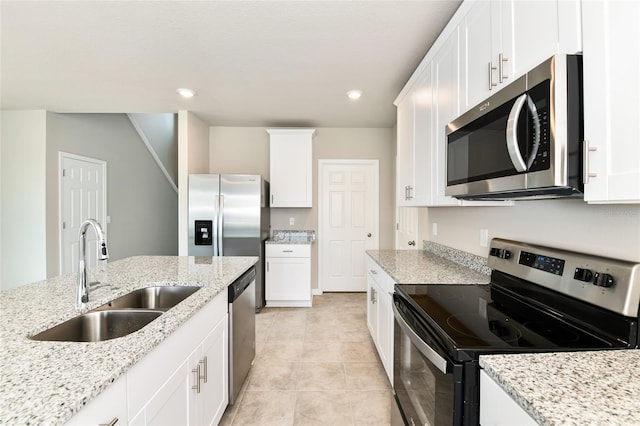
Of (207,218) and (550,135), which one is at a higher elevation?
(550,135)

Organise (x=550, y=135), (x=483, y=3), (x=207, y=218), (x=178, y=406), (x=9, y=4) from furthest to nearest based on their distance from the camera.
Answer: (x=207, y=218) → (x=9, y=4) → (x=483, y=3) → (x=178, y=406) → (x=550, y=135)

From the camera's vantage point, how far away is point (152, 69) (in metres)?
2.61

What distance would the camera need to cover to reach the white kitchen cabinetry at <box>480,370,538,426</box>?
690 millimetres

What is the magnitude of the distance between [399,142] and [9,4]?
9.29 feet

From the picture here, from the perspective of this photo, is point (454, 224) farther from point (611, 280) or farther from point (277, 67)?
point (277, 67)

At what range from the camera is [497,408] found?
2.57ft

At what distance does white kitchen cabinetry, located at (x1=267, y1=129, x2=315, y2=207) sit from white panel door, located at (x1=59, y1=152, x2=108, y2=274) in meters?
2.56

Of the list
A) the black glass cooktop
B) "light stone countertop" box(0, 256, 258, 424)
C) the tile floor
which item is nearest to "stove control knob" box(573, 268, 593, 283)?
the black glass cooktop

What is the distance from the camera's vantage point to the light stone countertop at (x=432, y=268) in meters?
1.80

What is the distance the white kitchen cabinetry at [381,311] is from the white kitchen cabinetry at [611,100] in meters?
1.27

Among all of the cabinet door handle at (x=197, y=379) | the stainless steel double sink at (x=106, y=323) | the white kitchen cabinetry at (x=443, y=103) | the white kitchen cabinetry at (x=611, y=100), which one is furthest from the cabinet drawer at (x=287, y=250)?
the white kitchen cabinetry at (x=611, y=100)

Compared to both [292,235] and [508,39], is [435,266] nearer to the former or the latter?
[508,39]

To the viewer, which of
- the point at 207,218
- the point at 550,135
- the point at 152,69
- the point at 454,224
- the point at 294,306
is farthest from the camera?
the point at 294,306

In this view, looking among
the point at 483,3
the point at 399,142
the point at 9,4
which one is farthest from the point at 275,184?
the point at 483,3
